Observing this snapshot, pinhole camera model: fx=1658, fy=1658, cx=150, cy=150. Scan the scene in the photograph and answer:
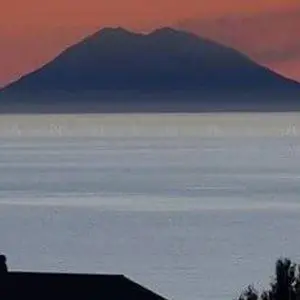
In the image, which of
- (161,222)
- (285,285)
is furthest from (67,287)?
(161,222)

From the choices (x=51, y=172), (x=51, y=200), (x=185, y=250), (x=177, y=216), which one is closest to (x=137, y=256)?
(x=185, y=250)

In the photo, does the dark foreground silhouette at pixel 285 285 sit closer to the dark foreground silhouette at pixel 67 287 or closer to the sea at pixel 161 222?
the dark foreground silhouette at pixel 67 287

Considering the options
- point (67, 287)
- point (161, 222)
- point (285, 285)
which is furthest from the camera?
point (161, 222)

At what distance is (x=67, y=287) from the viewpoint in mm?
22719

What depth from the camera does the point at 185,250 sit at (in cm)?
6100

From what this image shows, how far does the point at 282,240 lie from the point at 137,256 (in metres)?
7.75

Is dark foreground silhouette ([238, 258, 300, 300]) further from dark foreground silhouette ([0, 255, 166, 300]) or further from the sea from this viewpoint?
the sea

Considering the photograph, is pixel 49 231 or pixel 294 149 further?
pixel 294 149

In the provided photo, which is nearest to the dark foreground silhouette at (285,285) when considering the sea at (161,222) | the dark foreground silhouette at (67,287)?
the dark foreground silhouette at (67,287)

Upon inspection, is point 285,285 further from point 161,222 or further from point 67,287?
point 161,222

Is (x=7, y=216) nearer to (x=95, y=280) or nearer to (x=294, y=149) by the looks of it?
(x=95, y=280)

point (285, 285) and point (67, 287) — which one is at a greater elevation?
point (67, 287)

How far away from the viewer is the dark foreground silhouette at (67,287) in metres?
22.6

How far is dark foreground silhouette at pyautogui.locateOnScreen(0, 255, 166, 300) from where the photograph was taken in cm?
2256
